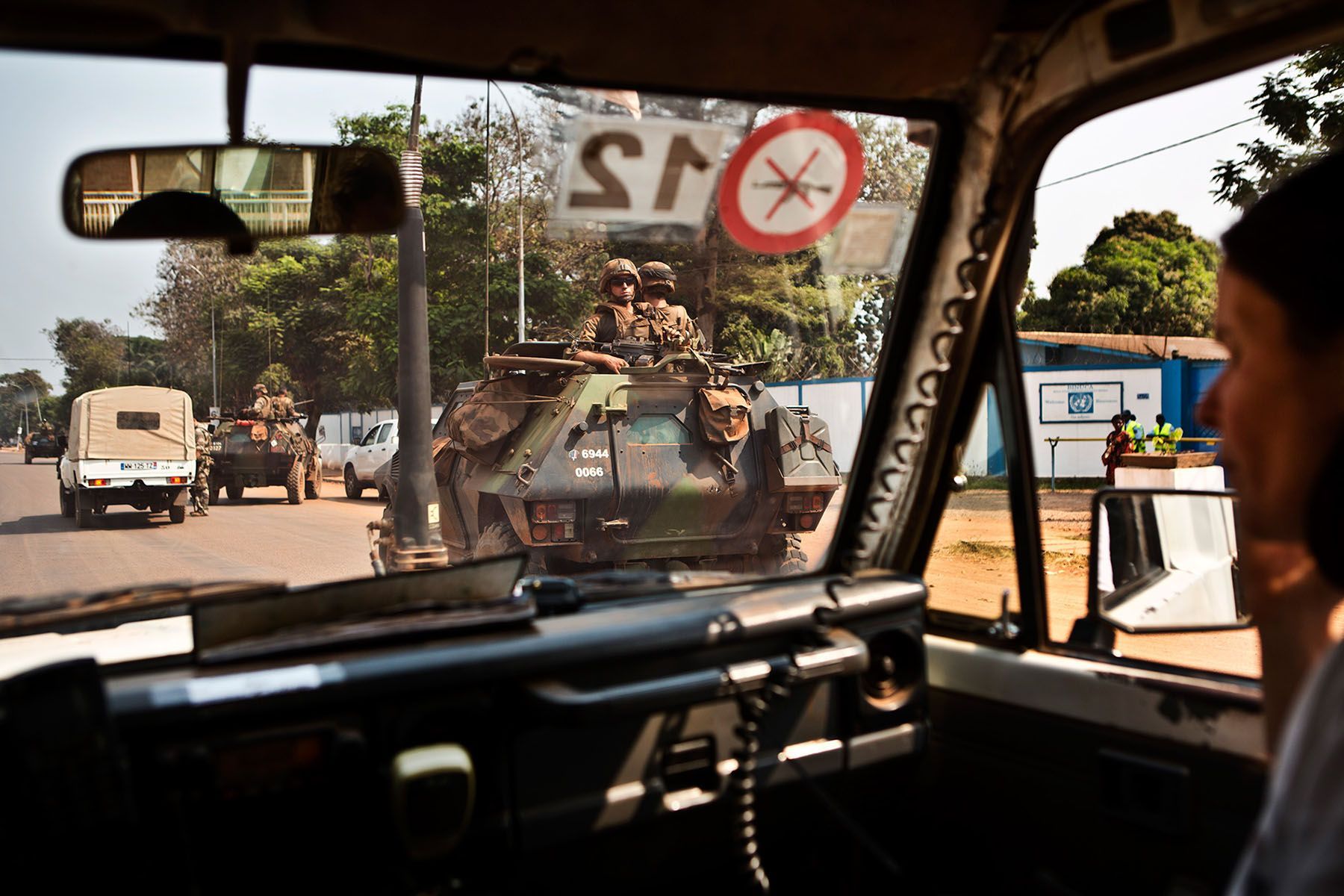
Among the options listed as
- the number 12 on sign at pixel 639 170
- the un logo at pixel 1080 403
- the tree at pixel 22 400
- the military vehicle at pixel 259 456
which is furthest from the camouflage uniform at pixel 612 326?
the un logo at pixel 1080 403

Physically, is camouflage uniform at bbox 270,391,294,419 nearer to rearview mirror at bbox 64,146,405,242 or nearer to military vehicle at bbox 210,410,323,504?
military vehicle at bbox 210,410,323,504

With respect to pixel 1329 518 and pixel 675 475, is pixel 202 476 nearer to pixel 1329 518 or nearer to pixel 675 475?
pixel 1329 518

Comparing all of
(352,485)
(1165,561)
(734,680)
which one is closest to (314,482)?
(352,485)

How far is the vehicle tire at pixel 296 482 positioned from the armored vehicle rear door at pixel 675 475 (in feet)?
11.0

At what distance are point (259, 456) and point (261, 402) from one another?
938 millimetres

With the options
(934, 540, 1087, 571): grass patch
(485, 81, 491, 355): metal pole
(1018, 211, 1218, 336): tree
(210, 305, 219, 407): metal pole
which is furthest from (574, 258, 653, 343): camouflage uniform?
(1018, 211, 1218, 336): tree

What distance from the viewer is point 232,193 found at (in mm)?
1933

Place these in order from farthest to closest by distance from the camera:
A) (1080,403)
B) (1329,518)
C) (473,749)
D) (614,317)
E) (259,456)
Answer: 1. (1080,403)
2. (614,317)
3. (259,456)
4. (473,749)
5. (1329,518)

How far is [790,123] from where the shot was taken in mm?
2486

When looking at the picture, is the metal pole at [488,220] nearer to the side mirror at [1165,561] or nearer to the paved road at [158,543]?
the paved road at [158,543]

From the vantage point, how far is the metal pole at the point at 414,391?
2.16 metres

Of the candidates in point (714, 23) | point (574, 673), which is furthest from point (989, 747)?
point (714, 23)

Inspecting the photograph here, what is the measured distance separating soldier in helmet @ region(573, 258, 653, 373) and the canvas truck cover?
107 cm

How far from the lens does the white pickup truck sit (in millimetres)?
2316
